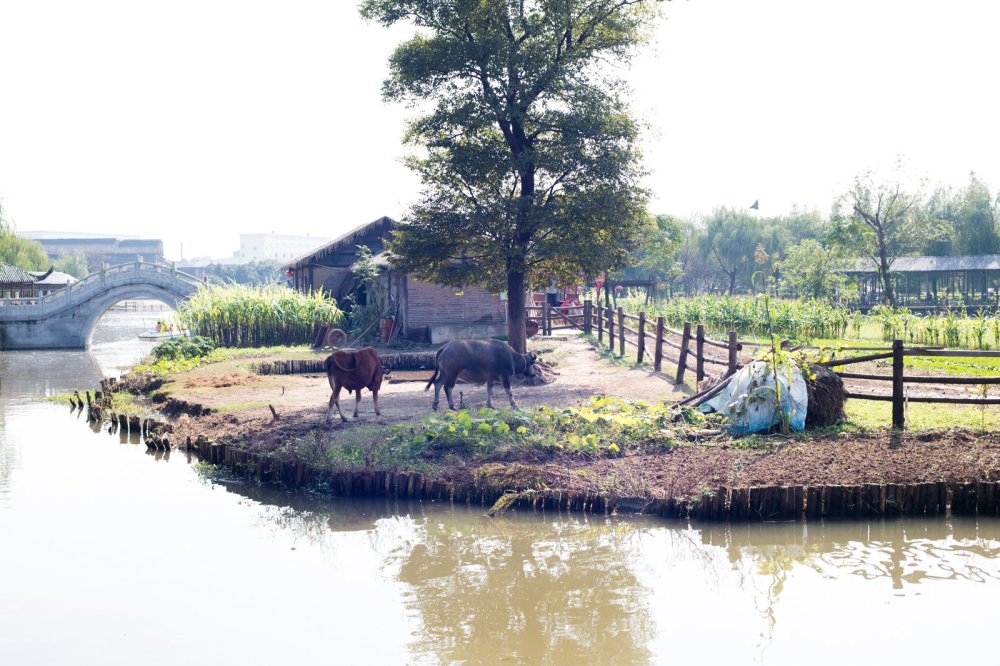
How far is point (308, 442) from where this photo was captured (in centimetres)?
1183

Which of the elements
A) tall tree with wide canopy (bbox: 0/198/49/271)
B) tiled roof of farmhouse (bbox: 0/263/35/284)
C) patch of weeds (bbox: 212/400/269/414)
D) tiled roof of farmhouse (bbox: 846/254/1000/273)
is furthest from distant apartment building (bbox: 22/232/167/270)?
patch of weeds (bbox: 212/400/269/414)

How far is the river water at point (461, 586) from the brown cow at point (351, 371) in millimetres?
3063

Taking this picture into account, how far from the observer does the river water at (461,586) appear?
654 cm

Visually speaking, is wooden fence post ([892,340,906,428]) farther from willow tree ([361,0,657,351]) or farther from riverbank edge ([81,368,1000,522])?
willow tree ([361,0,657,351])

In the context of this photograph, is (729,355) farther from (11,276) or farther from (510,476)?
(11,276)

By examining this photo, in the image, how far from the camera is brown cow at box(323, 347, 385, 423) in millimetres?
13461

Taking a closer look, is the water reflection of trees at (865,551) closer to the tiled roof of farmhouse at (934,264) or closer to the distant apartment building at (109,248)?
the tiled roof of farmhouse at (934,264)

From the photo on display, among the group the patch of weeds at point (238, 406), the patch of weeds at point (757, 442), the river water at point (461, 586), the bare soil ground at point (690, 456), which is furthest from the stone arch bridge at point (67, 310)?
the patch of weeds at point (757, 442)

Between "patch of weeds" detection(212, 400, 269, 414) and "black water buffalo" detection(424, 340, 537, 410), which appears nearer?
"black water buffalo" detection(424, 340, 537, 410)

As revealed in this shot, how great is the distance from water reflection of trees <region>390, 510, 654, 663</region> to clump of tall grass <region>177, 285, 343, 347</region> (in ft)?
62.9

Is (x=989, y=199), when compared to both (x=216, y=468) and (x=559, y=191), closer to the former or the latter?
(x=559, y=191)

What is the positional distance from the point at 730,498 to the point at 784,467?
3.99 ft

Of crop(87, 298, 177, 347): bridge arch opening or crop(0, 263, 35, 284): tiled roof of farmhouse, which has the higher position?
crop(0, 263, 35, 284): tiled roof of farmhouse

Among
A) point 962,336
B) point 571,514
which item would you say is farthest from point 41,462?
point 962,336
